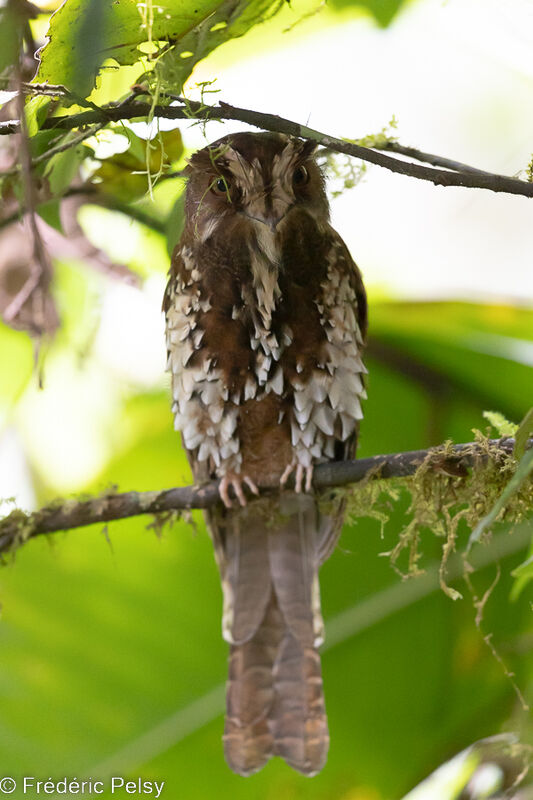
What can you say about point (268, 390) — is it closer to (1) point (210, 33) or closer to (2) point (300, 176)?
(2) point (300, 176)

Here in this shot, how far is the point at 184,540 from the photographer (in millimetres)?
2568

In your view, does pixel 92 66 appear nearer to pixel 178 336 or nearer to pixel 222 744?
pixel 178 336

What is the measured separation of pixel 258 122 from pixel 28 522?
1.25m

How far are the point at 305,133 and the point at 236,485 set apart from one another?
4.08 ft

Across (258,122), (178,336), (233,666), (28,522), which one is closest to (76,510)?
(28,522)

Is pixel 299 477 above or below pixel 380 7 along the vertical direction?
below

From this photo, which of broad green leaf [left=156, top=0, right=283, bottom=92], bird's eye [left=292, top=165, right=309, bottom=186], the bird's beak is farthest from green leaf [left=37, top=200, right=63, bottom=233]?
broad green leaf [left=156, top=0, right=283, bottom=92]

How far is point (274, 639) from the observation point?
98.4 inches

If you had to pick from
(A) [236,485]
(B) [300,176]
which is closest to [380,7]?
(B) [300,176]

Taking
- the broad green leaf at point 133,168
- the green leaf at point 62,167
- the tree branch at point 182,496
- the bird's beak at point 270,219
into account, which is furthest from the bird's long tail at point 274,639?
the green leaf at point 62,167

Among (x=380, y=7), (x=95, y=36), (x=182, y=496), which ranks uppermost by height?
(x=380, y=7)

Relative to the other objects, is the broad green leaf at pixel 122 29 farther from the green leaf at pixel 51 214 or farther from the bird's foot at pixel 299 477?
the bird's foot at pixel 299 477

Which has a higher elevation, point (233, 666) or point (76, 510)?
point (76, 510)

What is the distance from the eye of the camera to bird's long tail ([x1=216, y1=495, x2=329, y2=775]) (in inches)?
90.9
